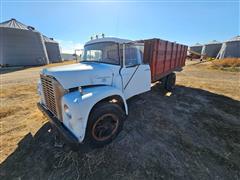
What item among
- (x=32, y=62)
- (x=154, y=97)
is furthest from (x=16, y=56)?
(x=154, y=97)

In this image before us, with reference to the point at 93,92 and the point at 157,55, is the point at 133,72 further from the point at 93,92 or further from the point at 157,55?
the point at 157,55

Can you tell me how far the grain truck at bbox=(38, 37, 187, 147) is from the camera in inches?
100

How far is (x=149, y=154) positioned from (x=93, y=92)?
6.01 feet

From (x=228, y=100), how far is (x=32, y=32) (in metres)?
32.9

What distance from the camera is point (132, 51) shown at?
13.6 feet

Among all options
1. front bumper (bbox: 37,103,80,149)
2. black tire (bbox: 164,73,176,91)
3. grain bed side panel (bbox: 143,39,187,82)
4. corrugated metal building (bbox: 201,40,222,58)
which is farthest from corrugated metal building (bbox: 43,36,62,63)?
corrugated metal building (bbox: 201,40,222,58)

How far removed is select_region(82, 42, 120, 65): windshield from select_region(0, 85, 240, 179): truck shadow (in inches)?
79.5

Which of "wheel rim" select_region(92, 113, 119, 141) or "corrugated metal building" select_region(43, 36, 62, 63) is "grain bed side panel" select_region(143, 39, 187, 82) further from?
"corrugated metal building" select_region(43, 36, 62, 63)

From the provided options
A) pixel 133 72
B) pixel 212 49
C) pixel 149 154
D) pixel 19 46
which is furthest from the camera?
pixel 212 49

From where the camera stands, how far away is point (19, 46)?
80.9 ft

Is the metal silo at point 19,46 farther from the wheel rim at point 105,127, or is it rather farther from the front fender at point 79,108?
the wheel rim at point 105,127

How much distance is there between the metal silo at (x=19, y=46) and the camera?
2308 cm

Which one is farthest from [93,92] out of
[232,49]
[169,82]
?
[232,49]

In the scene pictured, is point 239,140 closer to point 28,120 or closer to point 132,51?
point 132,51
